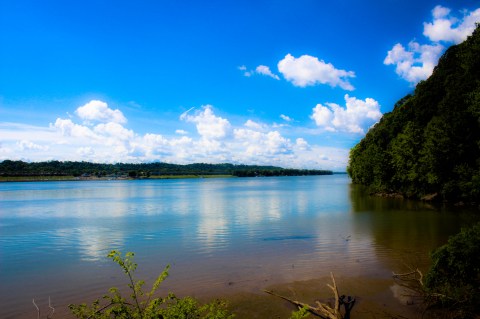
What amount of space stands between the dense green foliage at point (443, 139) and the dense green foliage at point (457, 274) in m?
8.86

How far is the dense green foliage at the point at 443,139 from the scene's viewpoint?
33156 mm

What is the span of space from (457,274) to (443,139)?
29030 mm

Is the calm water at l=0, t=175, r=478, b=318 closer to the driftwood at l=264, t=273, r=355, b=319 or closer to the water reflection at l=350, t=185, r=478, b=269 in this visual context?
the water reflection at l=350, t=185, r=478, b=269

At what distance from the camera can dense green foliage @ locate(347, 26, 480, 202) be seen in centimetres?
3316

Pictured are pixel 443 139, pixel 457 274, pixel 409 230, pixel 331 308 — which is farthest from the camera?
pixel 443 139

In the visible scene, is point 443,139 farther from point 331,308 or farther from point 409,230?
point 331,308

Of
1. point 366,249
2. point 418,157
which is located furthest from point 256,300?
point 418,157

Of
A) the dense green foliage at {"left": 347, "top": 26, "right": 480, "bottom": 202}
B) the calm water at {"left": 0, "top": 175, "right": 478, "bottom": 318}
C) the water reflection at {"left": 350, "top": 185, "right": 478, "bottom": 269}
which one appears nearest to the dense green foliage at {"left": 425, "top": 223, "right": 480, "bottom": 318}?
the calm water at {"left": 0, "top": 175, "right": 478, "bottom": 318}

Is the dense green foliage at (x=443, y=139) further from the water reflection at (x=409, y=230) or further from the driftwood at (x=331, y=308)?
the driftwood at (x=331, y=308)

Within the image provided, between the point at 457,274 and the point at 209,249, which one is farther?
the point at 209,249

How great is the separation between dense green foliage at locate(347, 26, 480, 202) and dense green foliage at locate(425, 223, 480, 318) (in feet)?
29.1

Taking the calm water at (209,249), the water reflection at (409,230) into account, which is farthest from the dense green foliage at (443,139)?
the calm water at (209,249)

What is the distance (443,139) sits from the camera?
34.9 metres

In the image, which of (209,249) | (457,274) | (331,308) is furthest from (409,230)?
(331,308)
